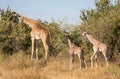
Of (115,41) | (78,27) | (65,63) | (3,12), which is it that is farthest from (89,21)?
(3,12)

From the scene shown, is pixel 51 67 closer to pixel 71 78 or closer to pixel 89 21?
pixel 71 78

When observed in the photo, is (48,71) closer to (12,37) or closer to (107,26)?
(107,26)

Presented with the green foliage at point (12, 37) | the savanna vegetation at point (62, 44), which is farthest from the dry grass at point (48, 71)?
the green foliage at point (12, 37)

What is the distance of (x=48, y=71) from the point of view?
49.9 ft

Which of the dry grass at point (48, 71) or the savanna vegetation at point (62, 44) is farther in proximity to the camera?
the savanna vegetation at point (62, 44)

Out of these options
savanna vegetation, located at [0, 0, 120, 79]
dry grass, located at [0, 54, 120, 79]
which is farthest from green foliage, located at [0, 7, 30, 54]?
dry grass, located at [0, 54, 120, 79]

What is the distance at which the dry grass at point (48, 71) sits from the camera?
12891mm

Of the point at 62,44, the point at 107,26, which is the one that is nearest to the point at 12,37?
the point at 62,44

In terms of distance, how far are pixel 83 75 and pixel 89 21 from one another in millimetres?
7968

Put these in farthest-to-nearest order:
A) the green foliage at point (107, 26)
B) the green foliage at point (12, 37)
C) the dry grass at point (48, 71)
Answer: the green foliage at point (12, 37), the green foliage at point (107, 26), the dry grass at point (48, 71)

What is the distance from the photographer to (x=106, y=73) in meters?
13.3

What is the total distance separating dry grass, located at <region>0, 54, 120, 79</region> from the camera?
42.3ft

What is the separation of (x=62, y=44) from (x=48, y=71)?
612 centimetres

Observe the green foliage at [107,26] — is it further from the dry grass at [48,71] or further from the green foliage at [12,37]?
the green foliage at [12,37]
